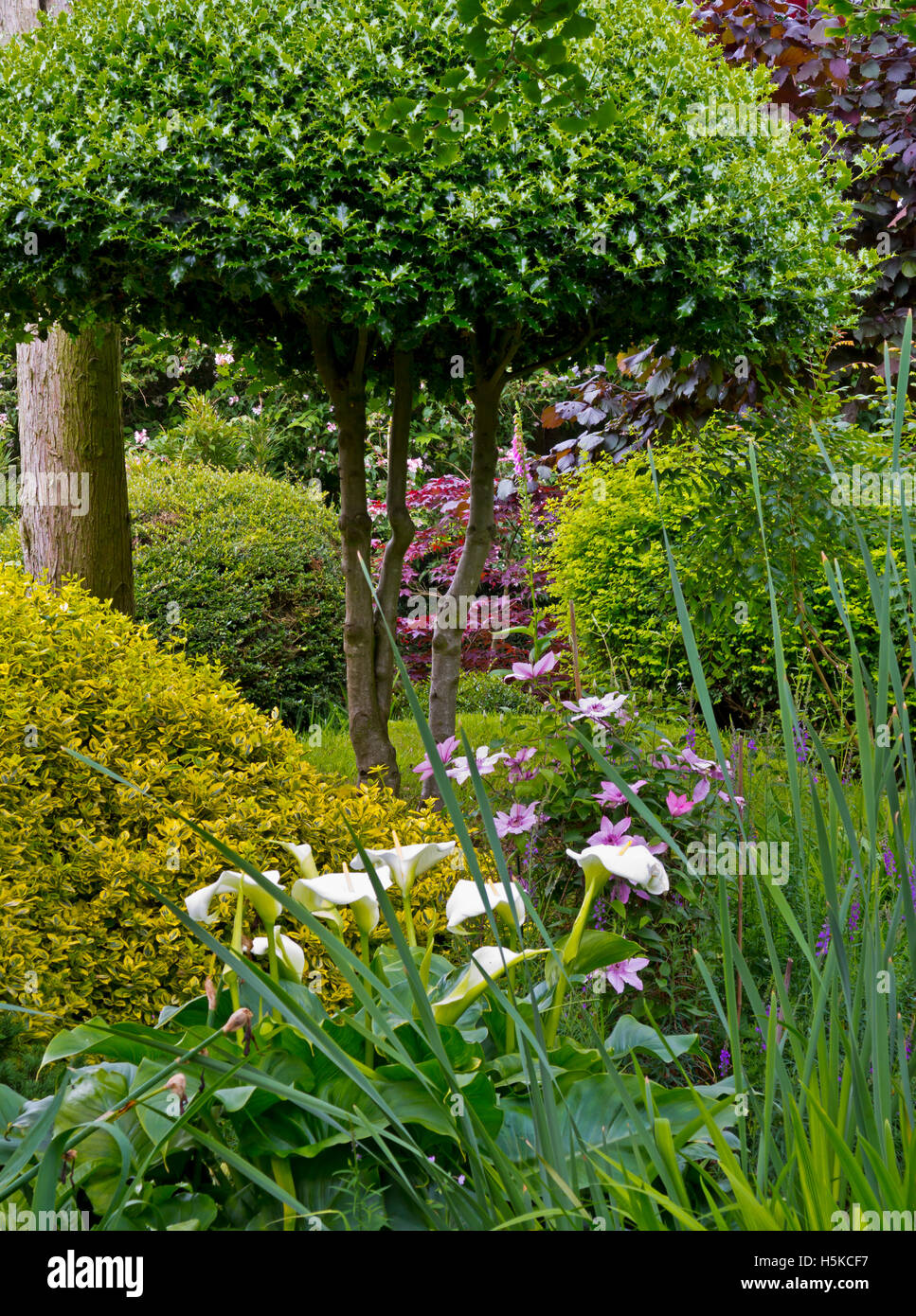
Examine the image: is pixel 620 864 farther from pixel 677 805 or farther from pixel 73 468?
pixel 73 468

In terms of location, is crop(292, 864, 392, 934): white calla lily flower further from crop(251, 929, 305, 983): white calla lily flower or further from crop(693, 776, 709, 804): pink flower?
crop(693, 776, 709, 804): pink flower

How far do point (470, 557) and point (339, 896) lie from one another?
2.54 metres

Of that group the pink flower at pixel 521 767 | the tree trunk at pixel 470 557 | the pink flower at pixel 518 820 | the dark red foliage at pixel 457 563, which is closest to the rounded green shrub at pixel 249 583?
the dark red foliage at pixel 457 563

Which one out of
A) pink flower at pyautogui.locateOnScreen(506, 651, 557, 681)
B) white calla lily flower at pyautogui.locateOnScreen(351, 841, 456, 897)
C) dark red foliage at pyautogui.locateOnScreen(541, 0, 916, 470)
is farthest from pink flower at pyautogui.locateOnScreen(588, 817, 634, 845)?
dark red foliage at pyautogui.locateOnScreen(541, 0, 916, 470)

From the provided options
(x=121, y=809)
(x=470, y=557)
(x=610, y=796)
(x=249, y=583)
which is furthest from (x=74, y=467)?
(x=610, y=796)

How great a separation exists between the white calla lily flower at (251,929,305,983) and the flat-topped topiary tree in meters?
1.86

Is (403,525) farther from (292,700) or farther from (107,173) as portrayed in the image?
(292,700)

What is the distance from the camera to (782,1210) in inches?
36.1

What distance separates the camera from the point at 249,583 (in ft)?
20.9

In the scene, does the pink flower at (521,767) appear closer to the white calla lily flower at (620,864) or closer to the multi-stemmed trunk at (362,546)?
the multi-stemmed trunk at (362,546)

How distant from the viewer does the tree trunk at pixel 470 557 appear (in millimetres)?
3588

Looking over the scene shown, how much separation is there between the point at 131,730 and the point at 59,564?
2099 mm

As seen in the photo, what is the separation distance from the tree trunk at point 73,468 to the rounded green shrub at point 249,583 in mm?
1747

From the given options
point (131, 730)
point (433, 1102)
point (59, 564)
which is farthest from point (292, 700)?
point (433, 1102)
